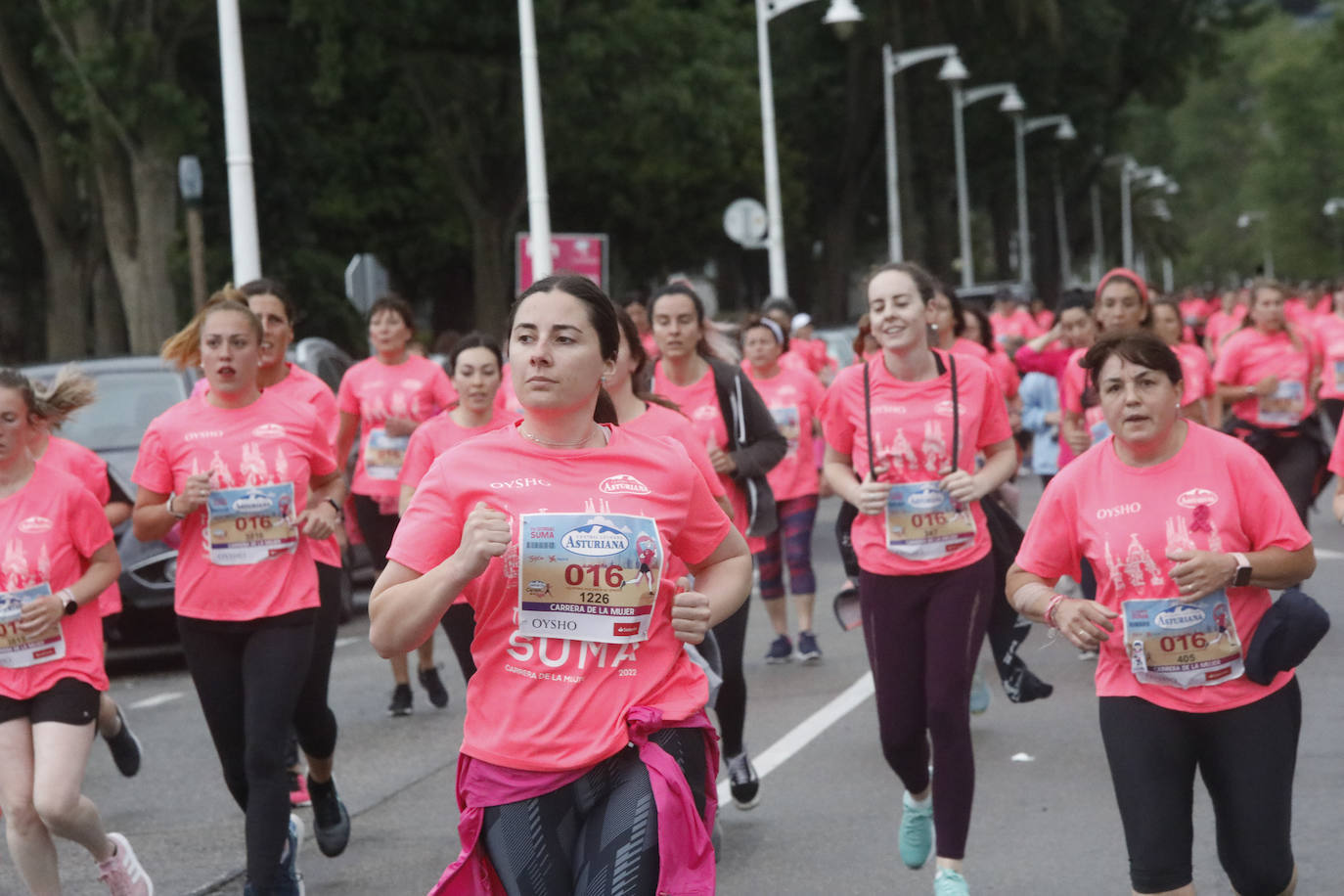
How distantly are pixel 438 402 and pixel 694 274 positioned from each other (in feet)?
150

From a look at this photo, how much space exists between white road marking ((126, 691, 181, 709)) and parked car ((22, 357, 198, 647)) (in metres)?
0.59

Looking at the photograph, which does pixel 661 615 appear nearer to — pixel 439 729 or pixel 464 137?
pixel 439 729

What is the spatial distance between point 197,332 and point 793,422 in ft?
18.8

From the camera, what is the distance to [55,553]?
5.89 m

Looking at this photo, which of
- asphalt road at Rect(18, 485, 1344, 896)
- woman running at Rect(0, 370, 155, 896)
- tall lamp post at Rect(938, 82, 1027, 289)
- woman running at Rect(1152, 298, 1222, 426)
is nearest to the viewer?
woman running at Rect(0, 370, 155, 896)

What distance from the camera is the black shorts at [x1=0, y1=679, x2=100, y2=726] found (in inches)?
227

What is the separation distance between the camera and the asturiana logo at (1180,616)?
4.65 m

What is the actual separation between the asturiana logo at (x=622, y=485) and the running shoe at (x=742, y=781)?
3.67 metres

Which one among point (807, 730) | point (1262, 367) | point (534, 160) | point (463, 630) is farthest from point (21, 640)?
point (534, 160)

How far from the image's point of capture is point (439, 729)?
31.7 ft

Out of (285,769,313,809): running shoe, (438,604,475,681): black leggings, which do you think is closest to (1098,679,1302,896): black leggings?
(438,604,475,681): black leggings

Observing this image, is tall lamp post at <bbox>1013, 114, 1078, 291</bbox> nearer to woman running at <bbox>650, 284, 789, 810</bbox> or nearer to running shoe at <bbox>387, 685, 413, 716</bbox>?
running shoe at <bbox>387, 685, 413, 716</bbox>

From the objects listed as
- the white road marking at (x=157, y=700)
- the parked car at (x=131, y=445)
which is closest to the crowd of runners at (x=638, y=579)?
the white road marking at (x=157, y=700)

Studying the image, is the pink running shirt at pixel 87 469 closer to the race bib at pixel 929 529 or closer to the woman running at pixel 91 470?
the woman running at pixel 91 470
